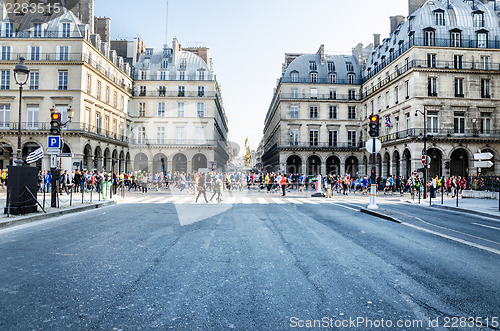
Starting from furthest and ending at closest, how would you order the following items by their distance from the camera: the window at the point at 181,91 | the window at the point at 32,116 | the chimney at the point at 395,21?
the window at the point at 181,91, the chimney at the point at 395,21, the window at the point at 32,116

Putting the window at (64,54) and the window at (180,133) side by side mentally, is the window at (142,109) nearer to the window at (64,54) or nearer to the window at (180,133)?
the window at (180,133)

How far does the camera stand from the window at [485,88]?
38.2m

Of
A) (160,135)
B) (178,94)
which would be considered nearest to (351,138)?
(178,94)

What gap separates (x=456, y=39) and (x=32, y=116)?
49.6 m

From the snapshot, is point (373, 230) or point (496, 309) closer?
point (496, 309)

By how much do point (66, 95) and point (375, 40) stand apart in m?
46.5

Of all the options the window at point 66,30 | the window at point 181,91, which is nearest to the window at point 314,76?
the window at point 181,91

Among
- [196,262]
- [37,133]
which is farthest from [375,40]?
[196,262]

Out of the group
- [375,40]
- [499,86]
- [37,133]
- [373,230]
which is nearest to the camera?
[373,230]

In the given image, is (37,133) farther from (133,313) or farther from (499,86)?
(499,86)

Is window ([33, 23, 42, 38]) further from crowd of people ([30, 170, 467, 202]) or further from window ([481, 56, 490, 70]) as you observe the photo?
window ([481, 56, 490, 70])

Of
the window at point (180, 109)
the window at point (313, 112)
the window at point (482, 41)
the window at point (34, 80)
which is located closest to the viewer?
the window at point (34, 80)

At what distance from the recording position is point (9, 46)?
36594mm

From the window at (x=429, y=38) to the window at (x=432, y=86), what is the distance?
427 centimetres
